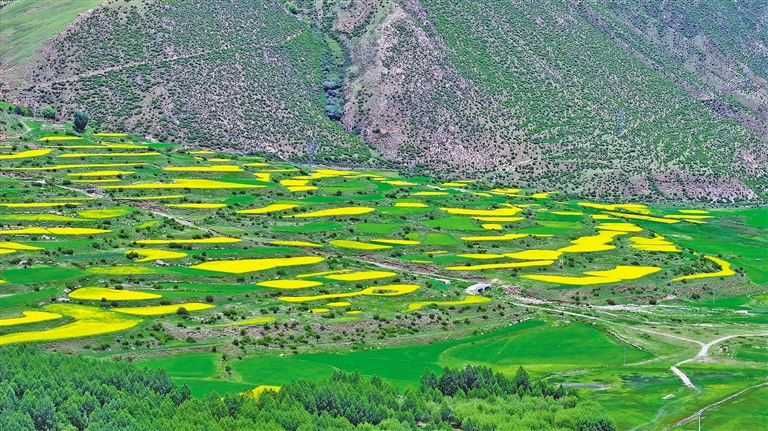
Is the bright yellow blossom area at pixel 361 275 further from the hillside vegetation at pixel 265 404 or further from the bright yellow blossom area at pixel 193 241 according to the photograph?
the hillside vegetation at pixel 265 404

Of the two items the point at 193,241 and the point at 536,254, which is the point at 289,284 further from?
the point at 536,254

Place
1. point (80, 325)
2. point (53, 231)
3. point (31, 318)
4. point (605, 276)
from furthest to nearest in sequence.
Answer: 1. point (605, 276)
2. point (53, 231)
3. point (80, 325)
4. point (31, 318)

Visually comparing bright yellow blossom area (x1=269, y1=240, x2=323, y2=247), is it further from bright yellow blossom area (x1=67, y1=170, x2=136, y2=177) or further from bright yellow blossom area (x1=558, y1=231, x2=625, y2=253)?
bright yellow blossom area (x1=67, y1=170, x2=136, y2=177)

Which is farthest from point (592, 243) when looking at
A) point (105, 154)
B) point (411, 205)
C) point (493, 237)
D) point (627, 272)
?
point (105, 154)

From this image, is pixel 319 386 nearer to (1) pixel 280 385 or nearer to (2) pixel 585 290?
(1) pixel 280 385

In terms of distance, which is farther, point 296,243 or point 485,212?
point 485,212
